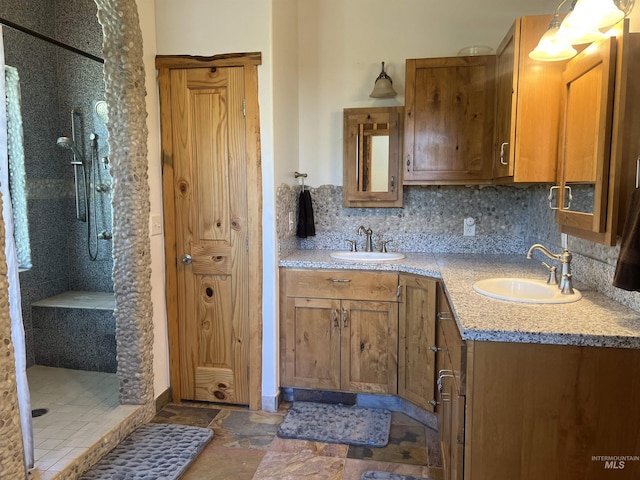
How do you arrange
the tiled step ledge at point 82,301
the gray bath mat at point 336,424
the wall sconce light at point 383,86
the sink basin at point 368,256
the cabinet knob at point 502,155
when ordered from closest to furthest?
the cabinet knob at point 502,155
the gray bath mat at point 336,424
the sink basin at point 368,256
the wall sconce light at point 383,86
the tiled step ledge at point 82,301

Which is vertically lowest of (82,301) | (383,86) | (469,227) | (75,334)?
(75,334)

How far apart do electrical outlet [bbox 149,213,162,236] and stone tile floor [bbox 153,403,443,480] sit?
109cm

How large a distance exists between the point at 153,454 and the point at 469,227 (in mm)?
2318

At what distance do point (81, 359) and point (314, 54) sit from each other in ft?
8.73

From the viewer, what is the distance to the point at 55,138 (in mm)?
3096

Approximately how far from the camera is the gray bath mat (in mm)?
2301

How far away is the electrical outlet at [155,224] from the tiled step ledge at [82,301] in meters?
0.73

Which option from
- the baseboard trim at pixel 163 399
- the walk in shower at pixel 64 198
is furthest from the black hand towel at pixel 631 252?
the walk in shower at pixel 64 198

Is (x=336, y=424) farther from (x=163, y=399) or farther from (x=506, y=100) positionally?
(x=506, y=100)

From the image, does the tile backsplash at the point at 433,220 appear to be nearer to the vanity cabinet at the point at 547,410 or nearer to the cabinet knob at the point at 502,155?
the cabinet knob at the point at 502,155

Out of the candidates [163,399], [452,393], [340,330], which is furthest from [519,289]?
[163,399]

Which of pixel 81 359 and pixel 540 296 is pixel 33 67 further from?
pixel 540 296

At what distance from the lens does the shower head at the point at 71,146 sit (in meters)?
2.99

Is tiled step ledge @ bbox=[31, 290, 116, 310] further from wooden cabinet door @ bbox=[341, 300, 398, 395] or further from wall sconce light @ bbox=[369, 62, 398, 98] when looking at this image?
wall sconce light @ bbox=[369, 62, 398, 98]
